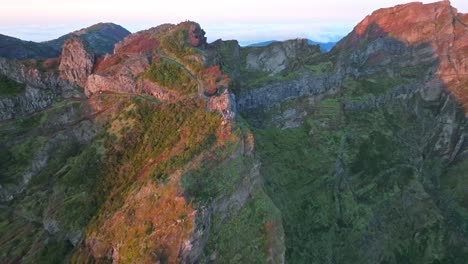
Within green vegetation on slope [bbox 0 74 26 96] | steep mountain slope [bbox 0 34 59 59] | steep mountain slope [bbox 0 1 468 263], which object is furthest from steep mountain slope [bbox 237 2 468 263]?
steep mountain slope [bbox 0 34 59 59]

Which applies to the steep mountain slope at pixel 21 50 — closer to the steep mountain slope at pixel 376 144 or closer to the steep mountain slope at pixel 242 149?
the steep mountain slope at pixel 242 149

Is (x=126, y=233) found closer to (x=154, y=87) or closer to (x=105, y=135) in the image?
(x=105, y=135)

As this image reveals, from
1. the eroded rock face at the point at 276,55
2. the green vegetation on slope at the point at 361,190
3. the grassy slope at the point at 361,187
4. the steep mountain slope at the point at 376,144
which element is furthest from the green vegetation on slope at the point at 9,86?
the eroded rock face at the point at 276,55

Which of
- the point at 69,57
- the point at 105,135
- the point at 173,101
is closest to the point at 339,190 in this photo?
the point at 173,101

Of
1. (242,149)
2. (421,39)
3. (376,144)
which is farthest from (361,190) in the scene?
(421,39)

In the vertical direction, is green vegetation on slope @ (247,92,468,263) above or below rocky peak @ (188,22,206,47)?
below

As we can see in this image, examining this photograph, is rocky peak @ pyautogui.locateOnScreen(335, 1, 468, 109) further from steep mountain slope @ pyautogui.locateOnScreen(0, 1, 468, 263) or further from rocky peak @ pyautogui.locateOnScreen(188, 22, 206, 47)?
rocky peak @ pyautogui.locateOnScreen(188, 22, 206, 47)
